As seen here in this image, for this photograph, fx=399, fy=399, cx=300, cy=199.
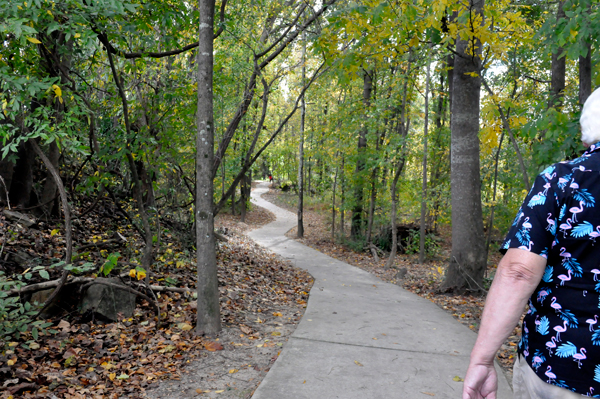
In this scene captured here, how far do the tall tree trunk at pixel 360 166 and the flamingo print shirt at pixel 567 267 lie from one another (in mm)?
13125

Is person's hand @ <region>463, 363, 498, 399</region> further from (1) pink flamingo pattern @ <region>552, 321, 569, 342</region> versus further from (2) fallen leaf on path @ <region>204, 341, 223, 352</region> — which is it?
(2) fallen leaf on path @ <region>204, 341, 223, 352</region>

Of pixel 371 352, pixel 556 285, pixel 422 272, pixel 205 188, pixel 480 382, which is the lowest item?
pixel 422 272

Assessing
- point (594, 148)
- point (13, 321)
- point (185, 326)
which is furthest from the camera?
point (185, 326)

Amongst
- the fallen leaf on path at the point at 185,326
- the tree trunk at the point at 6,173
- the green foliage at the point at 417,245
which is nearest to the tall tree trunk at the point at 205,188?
the fallen leaf on path at the point at 185,326

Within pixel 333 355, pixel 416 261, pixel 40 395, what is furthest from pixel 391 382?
pixel 416 261

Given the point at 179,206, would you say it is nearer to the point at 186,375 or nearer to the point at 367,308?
the point at 367,308

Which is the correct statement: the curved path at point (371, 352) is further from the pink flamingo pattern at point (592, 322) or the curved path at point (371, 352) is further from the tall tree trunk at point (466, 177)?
the pink flamingo pattern at point (592, 322)

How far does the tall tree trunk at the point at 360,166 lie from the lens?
51.6 ft

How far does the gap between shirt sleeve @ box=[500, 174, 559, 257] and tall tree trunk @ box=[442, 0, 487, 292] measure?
6.59 m

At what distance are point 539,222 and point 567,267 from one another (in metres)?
0.20

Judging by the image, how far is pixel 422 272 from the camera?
1256 cm

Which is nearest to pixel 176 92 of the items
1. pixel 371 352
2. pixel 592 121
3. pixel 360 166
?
pixel 371 352

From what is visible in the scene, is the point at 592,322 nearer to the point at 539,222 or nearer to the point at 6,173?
the point at 539,222

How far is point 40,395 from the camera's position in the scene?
3.22 metres
